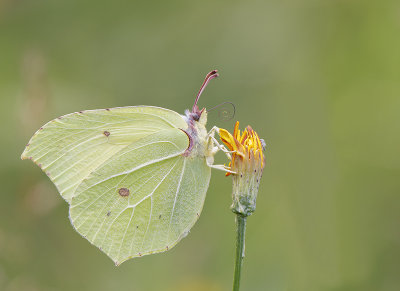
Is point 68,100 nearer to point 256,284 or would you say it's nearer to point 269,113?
point 269,113

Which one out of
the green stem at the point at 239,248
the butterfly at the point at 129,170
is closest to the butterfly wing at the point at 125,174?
the butterfly at the point at 129,170

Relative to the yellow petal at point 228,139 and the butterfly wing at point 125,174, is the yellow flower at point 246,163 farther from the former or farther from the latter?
the butterfly wing at point 125,174

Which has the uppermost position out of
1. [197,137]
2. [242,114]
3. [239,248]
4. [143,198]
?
[197,137]

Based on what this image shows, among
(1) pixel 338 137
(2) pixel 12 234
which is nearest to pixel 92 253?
(2) pixel 12 234

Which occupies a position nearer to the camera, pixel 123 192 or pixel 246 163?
pixel 246 163

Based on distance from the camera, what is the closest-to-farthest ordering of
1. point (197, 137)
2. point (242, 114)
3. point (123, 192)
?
point (197, 137)
point (123, 192)
point (242, 114)

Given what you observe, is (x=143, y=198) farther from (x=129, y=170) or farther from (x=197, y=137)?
(x=197, y=137)

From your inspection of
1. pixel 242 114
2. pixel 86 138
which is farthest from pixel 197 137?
pixel 242 114
